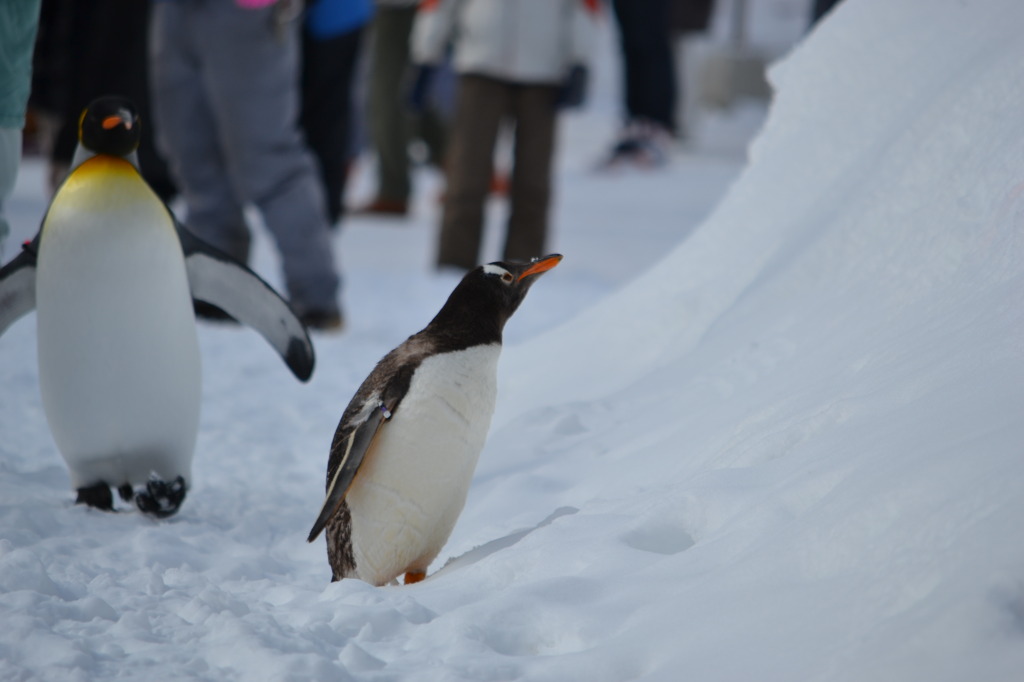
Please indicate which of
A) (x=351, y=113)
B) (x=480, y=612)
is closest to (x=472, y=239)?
(x=351, y=113)

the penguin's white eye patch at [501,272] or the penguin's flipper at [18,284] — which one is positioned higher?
the penguin's flipper at [18,284]

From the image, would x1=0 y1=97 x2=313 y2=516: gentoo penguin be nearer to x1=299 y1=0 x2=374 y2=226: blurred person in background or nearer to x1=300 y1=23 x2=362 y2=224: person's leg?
x1=299 y1=0 x2=374 y2=226: blurred person in background

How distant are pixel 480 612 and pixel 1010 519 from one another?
0.68m

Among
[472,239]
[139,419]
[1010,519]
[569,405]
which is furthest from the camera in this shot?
[472,239]

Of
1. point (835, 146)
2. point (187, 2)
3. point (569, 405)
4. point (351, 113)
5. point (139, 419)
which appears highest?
point (351, 113)

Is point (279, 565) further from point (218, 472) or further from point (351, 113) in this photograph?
point (351, 113)

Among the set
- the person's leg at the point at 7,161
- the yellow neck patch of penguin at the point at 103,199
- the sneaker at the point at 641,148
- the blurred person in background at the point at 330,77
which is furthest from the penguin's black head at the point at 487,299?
the sneaker at the point at 641,148

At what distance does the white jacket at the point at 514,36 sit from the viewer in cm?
499

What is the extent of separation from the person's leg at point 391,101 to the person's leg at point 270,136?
3.10 m

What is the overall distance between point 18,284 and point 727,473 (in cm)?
142

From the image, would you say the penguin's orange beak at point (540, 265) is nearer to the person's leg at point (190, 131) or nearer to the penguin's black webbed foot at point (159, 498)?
the penguin's black webbed foot at point (159, 498)

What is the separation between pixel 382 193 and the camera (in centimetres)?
Result: 730

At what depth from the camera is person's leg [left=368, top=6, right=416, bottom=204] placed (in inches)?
283

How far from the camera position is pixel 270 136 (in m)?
3.93
